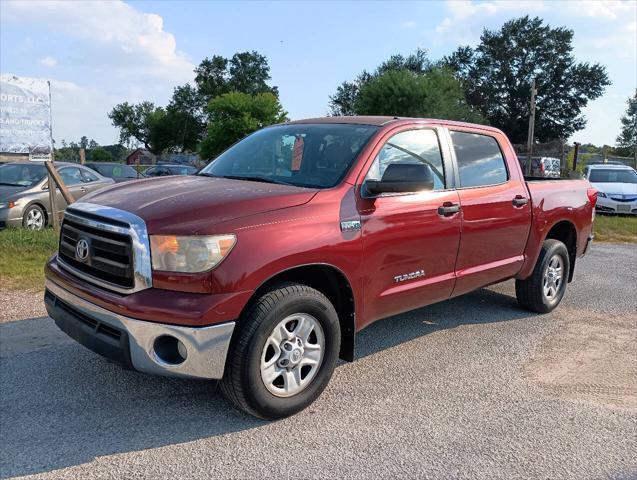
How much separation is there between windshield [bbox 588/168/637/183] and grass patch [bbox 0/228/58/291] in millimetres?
14986

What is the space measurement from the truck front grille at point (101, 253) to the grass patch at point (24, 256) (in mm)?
3151

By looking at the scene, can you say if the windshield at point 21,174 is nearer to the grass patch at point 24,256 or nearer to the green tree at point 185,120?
the grass patch at point 24,256

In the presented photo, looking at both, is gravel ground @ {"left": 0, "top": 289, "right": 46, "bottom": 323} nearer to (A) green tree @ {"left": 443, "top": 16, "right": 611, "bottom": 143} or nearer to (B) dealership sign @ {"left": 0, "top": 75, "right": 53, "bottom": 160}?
(B) dealership sign @ {"left": 0, "top": 75, "right": 53, "bottom": 160}

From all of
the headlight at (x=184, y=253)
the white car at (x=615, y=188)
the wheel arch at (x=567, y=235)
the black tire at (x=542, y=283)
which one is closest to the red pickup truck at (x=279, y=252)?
the headlight at (x=184, y=253)

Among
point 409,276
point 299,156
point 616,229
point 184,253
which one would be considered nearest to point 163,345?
point 184,253

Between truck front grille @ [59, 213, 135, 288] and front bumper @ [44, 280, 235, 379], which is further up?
truck front grille @ [59, 213, 135, 288]

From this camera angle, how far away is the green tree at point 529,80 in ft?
193

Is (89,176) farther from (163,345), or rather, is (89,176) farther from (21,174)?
(163,345)

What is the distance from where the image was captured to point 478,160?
4988 mm

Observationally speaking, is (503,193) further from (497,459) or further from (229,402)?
(229,402)

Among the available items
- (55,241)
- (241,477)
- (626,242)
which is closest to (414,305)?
(241,477)

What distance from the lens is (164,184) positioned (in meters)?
3.84

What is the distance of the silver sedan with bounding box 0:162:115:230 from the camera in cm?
1006

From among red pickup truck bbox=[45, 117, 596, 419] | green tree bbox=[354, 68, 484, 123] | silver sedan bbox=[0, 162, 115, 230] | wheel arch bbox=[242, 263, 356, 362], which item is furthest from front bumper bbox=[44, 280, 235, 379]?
green tree bbox=[354, 68, 484, 123]
